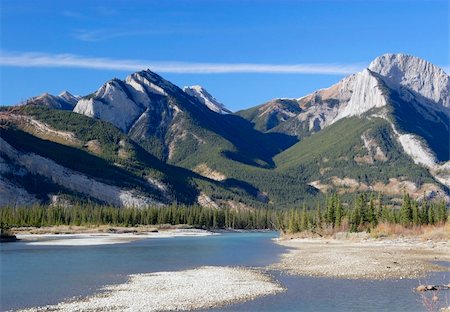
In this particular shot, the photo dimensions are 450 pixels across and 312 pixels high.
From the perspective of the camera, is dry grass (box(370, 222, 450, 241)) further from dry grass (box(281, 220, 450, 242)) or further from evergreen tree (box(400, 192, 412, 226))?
evergreen tree (box(400, 192, 412, 226))

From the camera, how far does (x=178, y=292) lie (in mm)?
49625

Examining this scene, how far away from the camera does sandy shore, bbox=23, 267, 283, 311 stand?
4312cm

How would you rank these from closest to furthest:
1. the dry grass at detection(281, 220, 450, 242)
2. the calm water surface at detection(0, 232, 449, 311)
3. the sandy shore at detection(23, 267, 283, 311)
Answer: the sandy shore at detection(23, 267, 283, 311), the calm water surface at detection(0, 232, 449, 311), the dry grass at detection(281, 220, 450, 242)

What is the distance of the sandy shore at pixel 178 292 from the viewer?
43.1 m

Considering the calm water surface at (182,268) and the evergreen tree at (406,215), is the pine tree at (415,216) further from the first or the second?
the calm water surface at (182,268)

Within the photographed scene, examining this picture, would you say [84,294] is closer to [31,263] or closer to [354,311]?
[354,311]

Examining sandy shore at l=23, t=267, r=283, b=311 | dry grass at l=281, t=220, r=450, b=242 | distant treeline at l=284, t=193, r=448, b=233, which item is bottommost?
sandy shore at l=23, t=267, r=283, b=311

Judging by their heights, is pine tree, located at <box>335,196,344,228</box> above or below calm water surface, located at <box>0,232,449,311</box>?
above

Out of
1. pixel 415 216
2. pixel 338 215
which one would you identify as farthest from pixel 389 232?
pixel 338 215

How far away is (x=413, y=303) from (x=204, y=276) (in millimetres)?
24821

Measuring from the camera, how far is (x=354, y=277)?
58.9 meters

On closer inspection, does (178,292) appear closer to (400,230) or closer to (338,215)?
(400,230)

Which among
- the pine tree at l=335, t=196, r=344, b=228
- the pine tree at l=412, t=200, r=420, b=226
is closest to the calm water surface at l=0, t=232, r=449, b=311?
the pine tree at l=412, t=200, r=420, b=226

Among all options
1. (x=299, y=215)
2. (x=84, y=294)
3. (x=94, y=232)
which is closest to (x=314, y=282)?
(x=84, y=294)
